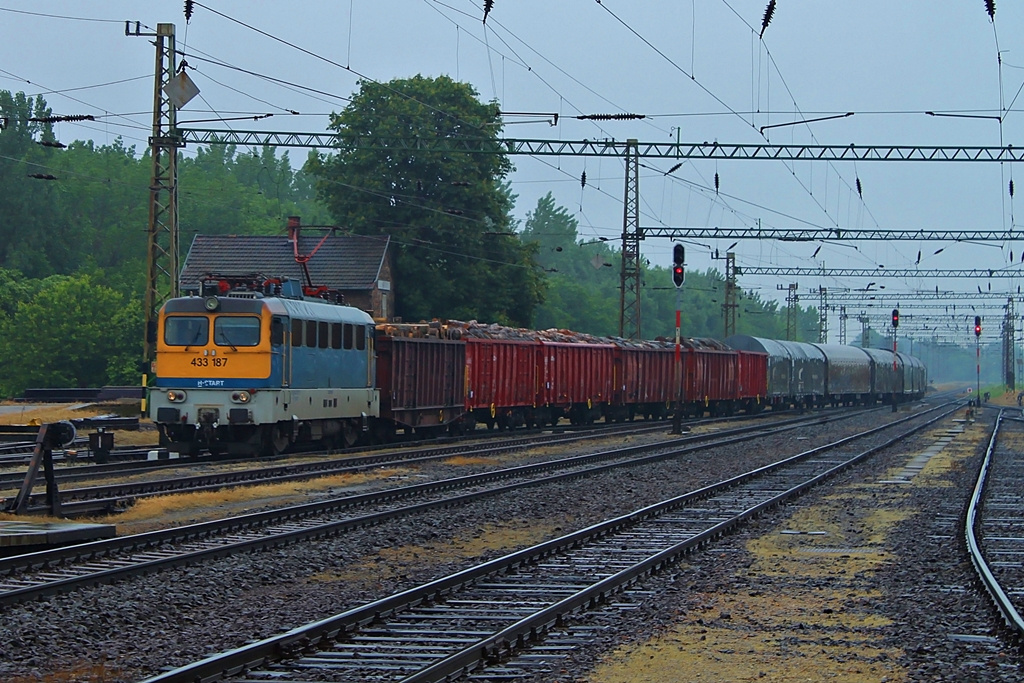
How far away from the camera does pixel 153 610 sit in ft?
32.2

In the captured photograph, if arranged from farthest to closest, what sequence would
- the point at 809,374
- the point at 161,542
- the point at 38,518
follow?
the point at 809,374 → the point at 38,518 → the point at 161,542

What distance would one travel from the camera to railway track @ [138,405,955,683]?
7883 millimetres

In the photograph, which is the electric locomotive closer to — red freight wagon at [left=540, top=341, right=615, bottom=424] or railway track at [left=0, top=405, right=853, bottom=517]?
railway track at [left=0, top=405, right=853, bottom=517]

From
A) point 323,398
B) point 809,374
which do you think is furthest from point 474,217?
point 323,398

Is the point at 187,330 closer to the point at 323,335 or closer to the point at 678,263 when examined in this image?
the point at 323,335

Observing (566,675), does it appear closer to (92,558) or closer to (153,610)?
(153,610)

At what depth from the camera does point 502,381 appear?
36000 mm

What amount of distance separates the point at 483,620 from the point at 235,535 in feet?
16.7

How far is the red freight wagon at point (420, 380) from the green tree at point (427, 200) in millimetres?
23970

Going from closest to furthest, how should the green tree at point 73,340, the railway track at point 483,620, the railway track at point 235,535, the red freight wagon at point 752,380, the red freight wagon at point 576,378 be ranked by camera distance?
1. the railway track at point 483,620
2. the railway track at point 235,535
3. the red freight wagon at point 576,378
4. the green tree at point 73,340
5. the red freight wagon at point 752,380

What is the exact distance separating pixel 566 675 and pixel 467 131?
52.2m

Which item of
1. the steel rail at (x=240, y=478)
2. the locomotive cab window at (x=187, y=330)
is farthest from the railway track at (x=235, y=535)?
the locomotive cab window at (x=187, y=330)

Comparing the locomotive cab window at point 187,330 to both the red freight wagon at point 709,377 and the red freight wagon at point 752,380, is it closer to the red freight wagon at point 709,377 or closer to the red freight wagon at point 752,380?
the red freight wagon at point 709,377

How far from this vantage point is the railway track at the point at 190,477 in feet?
52.3
